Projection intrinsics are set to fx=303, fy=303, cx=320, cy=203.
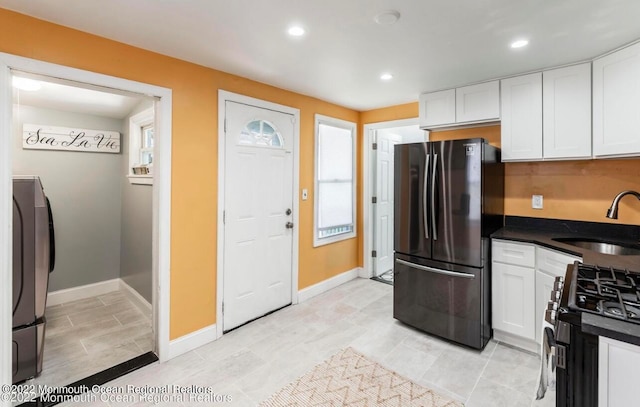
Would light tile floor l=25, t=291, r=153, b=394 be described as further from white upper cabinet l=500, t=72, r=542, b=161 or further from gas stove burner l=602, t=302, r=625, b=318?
Answer: white upper cabinet l=500, t=72, r=542, b=161

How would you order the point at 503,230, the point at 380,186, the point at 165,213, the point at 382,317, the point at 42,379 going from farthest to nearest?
the point at 380,186 → the point at 382,317 → the point at 503,230 → the point at 165,213 → the point at 42,379

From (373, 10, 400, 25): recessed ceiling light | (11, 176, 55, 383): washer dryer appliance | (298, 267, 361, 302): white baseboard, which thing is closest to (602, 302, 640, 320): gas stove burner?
(373, 10, 400, 25): recessed ceiling light

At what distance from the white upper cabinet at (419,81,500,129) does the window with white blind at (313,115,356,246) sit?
3.78 ft

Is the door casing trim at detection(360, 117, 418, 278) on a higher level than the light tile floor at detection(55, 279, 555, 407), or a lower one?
higher

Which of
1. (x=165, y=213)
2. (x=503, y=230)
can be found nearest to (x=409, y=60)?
(x=503, y=230)

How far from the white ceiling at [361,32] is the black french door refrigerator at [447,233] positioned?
0.72m

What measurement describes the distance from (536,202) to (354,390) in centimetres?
241

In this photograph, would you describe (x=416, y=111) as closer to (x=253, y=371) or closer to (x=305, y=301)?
(x=305, y=301)

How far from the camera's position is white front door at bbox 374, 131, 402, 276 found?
444cm

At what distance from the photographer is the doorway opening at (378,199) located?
14.2ft

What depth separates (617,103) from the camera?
2.21m

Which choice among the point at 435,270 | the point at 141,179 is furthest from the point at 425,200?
the point at 141,179

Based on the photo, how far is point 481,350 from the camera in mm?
2545

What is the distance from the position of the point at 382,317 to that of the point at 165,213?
91.4 inches
